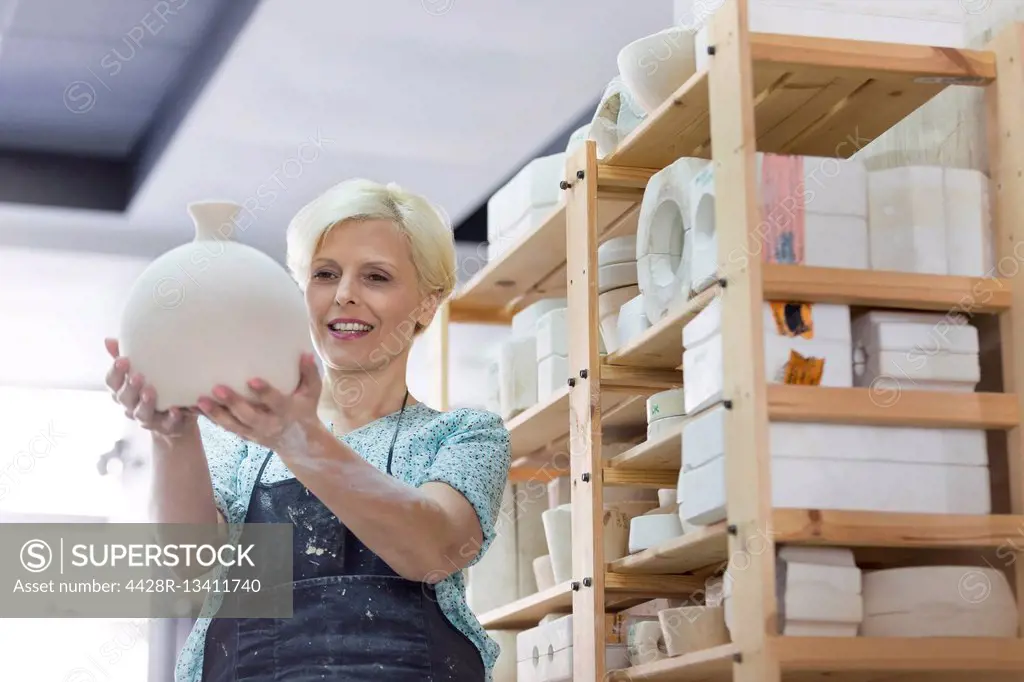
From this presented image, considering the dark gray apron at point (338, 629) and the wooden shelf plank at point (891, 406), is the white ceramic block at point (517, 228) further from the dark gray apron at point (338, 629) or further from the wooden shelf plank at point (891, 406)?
the dark gray apron at point (338, 629)

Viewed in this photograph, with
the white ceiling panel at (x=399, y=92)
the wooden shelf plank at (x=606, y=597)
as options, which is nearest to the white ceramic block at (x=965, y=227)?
the wooden shelf plank at (x=606, y=597)

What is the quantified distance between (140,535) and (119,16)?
2906 mm

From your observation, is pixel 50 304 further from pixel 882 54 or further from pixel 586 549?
pixel 882 54

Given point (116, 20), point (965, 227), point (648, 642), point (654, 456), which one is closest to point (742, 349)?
point (965, 227)

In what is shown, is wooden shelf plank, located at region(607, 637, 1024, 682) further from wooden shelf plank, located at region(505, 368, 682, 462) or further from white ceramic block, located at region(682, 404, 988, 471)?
wooden shelf plank, located at region(505, 368, 682, 462)

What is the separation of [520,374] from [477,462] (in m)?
1.56

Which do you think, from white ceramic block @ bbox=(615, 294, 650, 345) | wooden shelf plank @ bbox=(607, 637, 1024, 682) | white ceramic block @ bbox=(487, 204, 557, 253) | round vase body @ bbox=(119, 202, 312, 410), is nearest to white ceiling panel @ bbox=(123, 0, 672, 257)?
white ceramic block @ bbox=(487, 204, 557, 253)

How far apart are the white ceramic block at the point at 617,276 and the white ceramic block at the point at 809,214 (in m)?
0.58

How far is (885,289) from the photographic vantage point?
218 centimetres

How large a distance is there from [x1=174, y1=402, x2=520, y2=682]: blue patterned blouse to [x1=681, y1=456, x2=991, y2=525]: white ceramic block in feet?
1.41

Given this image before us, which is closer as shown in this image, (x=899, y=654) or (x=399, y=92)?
(x=899, y=654)

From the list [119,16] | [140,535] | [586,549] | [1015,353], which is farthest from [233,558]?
[119,16]

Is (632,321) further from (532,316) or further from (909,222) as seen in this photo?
(532,316)

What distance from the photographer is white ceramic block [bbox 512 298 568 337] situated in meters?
3.36
